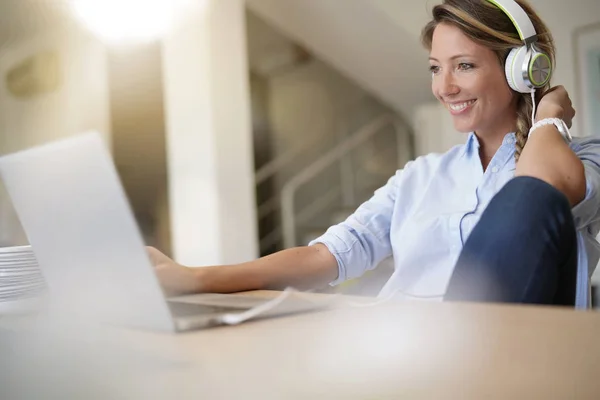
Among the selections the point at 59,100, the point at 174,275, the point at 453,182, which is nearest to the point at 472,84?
the point at 453,182

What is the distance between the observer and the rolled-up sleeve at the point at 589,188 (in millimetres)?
741

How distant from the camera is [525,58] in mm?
875

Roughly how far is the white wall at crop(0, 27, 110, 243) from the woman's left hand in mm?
875

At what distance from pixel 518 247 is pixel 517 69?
0.45 metres

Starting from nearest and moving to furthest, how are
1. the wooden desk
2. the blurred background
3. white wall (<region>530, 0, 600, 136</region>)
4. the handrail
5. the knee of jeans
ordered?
the wooden desk < the knee of jeans < white wall (<region>530, 0, 600, 136</region>) < the blurred background < the handrail

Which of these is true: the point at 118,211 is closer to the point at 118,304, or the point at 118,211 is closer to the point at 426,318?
the point at 118,304

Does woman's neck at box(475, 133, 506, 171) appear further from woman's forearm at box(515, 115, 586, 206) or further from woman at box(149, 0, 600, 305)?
woman's forearm at box(515, 115, 586, 206)

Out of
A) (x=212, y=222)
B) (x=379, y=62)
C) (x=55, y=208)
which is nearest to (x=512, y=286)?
(x=55, y=208)

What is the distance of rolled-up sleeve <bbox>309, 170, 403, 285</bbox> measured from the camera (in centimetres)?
92

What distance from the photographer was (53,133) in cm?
122

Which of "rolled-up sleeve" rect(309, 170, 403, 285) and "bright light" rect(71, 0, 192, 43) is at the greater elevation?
"bright light" rect(71, 0, 192, 43)

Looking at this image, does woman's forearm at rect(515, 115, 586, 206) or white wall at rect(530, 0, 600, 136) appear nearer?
woman's forearm at rect(515, 115, 586, 206)

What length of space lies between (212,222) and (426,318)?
5.29ft

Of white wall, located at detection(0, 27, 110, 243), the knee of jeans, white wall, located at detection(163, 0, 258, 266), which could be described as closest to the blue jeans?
the knee of jeans
